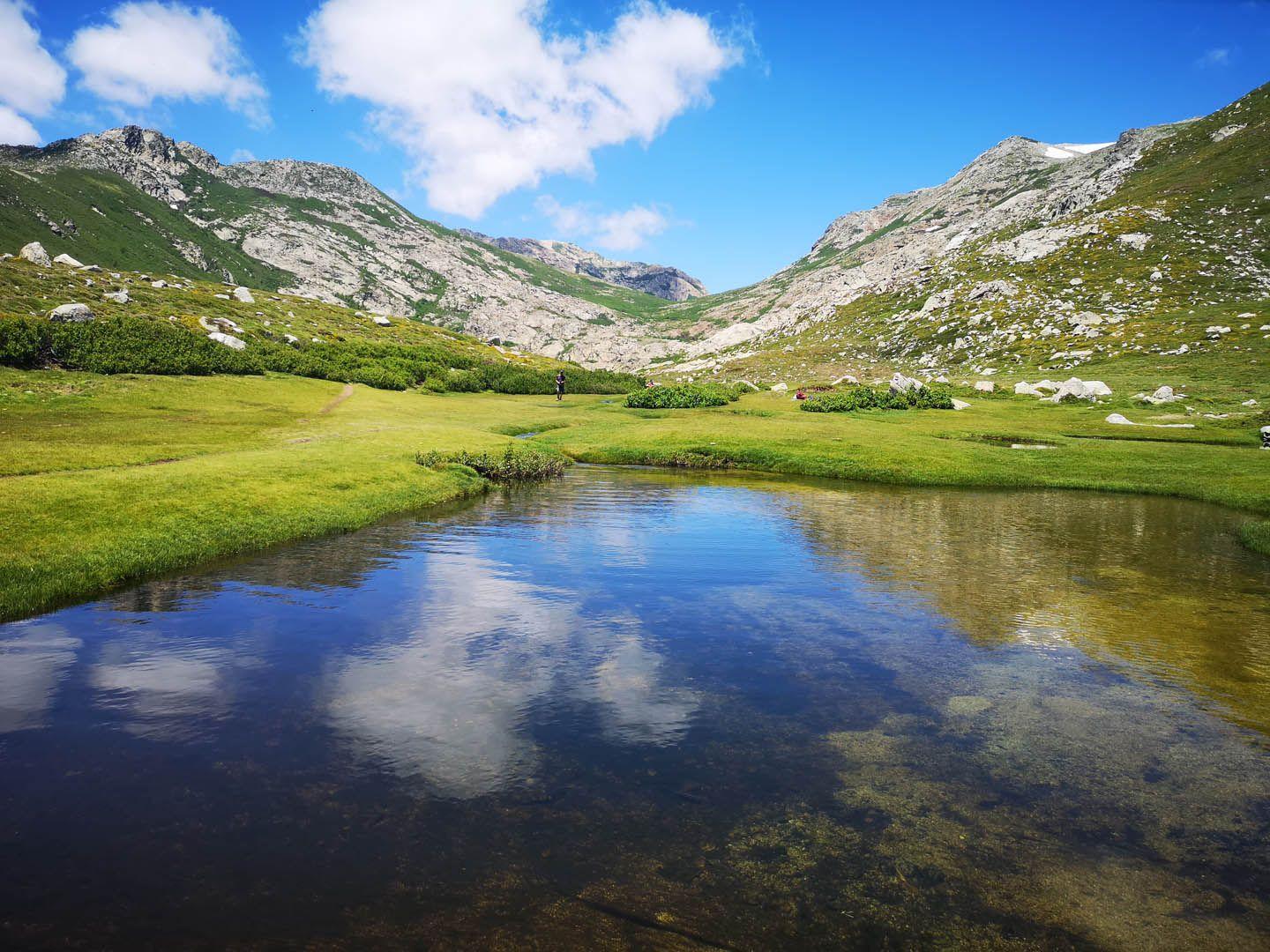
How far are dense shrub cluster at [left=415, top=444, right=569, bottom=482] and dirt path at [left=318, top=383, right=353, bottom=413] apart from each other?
23347 millimetres

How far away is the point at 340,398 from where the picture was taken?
71125 millimetres

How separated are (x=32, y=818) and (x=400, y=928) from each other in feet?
20.5

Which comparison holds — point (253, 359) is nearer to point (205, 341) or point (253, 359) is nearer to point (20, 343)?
point (205, 341)

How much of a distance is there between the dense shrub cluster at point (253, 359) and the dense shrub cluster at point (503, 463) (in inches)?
1599

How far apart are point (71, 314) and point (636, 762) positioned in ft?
310

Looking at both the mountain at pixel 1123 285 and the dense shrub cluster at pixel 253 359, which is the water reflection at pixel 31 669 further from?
the mountain at pixel 1123 285

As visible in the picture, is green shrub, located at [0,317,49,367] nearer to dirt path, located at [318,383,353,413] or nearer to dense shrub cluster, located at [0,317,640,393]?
dense shrub cluster, located at [0,317,640,393]

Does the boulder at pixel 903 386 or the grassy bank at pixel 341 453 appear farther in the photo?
the boulder at pixel 903 386

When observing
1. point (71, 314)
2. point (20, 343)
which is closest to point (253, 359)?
point (71, 314)

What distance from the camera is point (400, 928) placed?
7906 millimetres

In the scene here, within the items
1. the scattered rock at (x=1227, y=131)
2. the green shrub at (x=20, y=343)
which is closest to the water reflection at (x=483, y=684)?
the green shrub at (x=20, y=343)

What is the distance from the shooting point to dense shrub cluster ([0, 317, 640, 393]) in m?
58.9

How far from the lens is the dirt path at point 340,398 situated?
Result: 202 ft

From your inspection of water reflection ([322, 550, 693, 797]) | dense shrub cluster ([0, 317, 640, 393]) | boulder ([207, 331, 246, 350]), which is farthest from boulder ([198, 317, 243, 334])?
water reflection ([322, 550, 693, 797])
